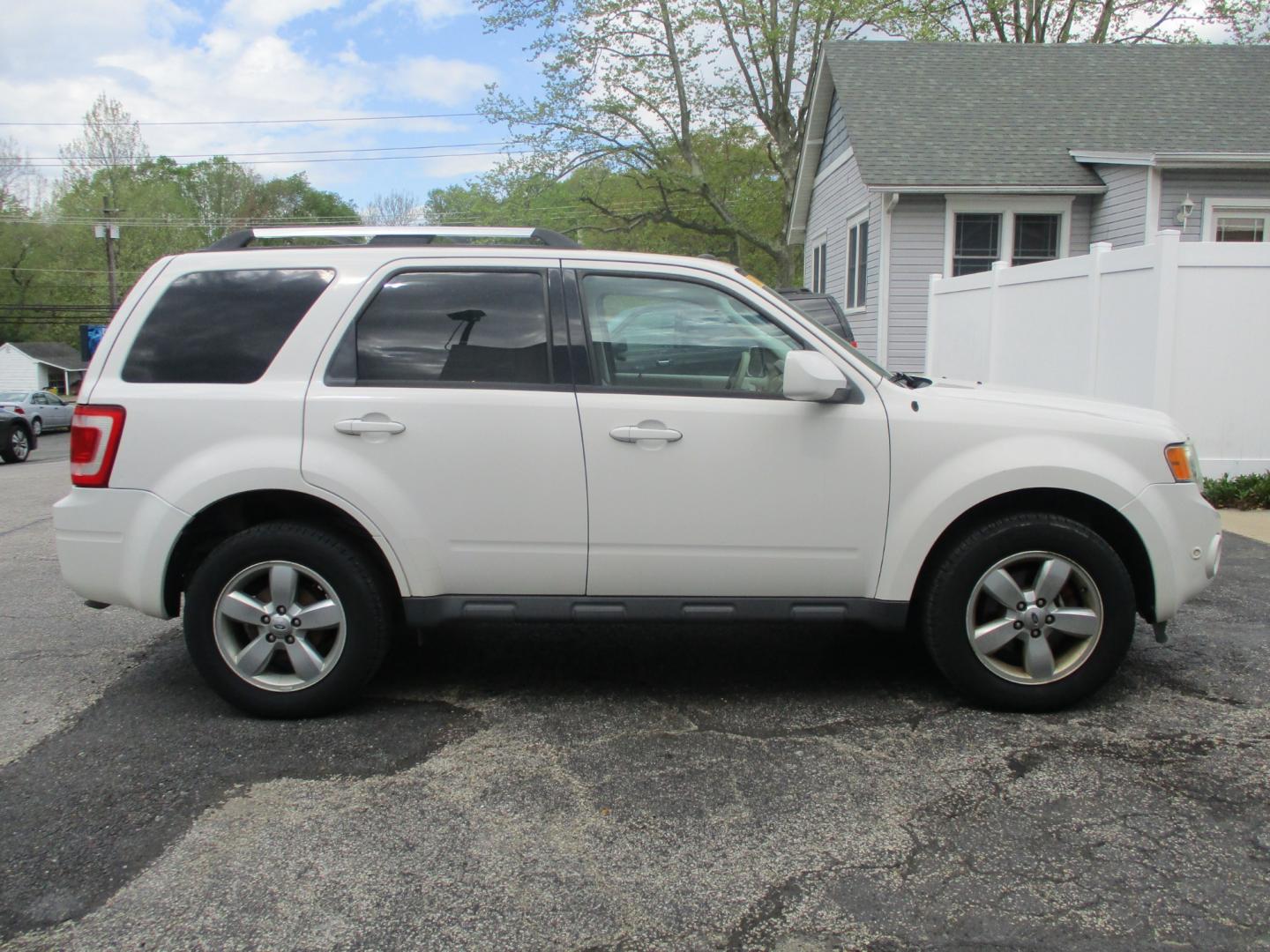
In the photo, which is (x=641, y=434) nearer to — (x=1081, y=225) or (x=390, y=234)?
(x=390, y=234)

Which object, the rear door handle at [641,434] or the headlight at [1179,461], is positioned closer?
the rear door handle at [641,434]

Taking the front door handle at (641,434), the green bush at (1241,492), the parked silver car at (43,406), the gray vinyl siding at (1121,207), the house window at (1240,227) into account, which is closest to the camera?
the front door handle at (641,434)

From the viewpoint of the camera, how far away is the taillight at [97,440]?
12.9 ft

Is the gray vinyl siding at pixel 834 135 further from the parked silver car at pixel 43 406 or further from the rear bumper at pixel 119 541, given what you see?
the parked silver car at pixel 43 406

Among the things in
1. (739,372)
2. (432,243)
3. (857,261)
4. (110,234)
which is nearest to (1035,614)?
(739,372)

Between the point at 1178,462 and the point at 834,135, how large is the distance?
17.3 m

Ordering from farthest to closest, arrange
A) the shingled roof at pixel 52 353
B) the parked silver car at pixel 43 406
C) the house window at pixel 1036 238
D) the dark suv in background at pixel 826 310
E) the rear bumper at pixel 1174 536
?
1. the shingled roof at pixel 52 353
2. the parked silver car at pixel 43 406
3. the house window at pixel 1036 238
4. the dark suv in background at pixel 826 310
5. the rear bumper at pixel 1174 536

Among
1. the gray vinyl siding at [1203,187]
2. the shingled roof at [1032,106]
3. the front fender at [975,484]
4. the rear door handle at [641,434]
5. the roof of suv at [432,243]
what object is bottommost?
the front fender at [975,484]

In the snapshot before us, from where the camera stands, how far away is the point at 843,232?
19.4 metres

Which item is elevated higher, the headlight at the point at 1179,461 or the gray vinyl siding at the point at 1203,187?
the gray vinyl siding at the point at 1203,187

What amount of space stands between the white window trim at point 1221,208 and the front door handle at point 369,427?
1455cm

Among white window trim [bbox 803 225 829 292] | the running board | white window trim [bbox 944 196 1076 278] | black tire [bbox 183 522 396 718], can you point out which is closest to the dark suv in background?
white window trim [bbox 944 196 1076 278]

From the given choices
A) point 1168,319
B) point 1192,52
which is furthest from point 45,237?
point 1168,319

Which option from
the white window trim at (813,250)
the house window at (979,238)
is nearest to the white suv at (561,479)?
the house window at (979,238)
